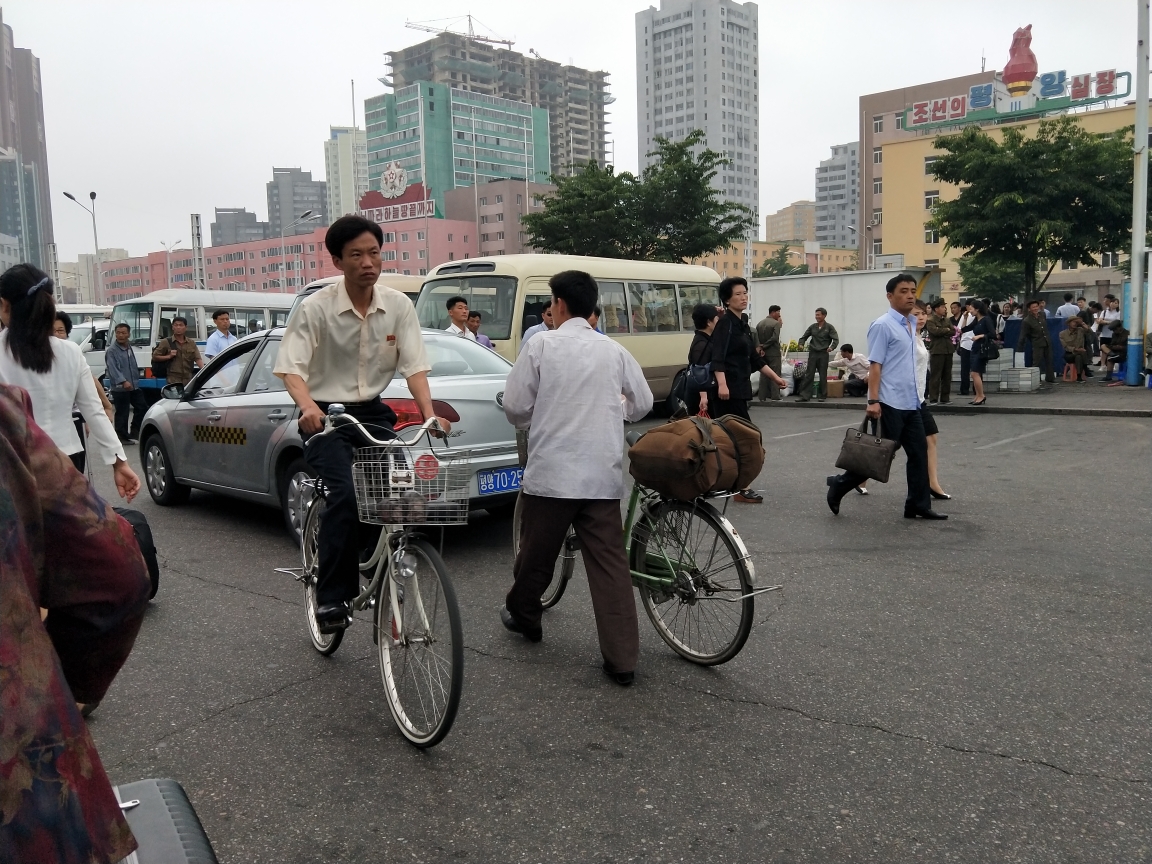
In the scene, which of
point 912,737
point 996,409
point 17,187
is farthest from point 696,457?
point 17,187

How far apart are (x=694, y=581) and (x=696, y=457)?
0.55 meters

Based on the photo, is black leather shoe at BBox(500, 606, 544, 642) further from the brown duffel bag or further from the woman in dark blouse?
the woman in dark blouse

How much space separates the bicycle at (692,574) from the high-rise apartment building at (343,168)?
576 feet

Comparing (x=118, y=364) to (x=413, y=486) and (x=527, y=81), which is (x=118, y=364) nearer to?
(x=413, y=486)

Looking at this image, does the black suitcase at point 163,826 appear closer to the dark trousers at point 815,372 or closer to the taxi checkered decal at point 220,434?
the taxi checkered decal at point 220,434

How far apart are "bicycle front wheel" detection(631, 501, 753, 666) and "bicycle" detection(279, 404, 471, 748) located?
3.88 ft

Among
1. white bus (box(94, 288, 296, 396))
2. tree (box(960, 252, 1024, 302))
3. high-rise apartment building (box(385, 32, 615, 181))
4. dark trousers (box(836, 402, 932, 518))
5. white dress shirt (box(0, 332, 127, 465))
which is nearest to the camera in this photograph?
white dress shirt (box(0, 332, 127, 465))

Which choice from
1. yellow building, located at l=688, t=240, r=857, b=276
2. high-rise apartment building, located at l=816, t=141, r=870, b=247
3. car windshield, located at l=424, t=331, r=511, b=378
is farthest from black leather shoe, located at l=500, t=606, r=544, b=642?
high-rise apartment building, located at l=816, t=141, r=870, b=247

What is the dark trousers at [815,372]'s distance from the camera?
681 inches

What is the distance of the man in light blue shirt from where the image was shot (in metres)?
7.18

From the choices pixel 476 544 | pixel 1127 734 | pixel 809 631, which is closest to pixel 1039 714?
pixel 1127 734

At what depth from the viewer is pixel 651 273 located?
53.9ft

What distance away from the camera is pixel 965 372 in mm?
17406

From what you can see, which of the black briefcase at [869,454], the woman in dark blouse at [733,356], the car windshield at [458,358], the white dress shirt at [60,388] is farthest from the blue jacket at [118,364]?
the black briefcase at [869,454]
